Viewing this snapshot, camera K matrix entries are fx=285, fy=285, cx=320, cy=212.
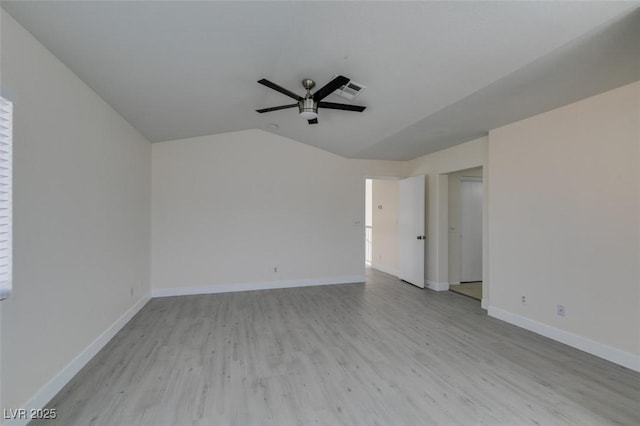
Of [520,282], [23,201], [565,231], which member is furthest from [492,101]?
[23,201]

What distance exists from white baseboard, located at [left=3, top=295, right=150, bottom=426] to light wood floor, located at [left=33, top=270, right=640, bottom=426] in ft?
0.24

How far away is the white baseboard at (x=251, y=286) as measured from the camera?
4.80 m

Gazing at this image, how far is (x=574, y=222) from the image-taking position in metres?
2.94

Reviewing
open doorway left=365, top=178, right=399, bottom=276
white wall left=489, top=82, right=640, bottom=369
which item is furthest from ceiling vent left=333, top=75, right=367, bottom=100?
open doorway left=365, top=178, right=399, bottom=276

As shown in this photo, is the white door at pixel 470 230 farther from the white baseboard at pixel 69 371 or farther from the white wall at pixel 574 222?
the white baseboard at pixel 69 371

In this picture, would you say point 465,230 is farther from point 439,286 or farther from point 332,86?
point 332,86

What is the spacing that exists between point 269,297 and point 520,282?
3.56 metres

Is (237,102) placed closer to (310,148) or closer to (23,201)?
(310,148)

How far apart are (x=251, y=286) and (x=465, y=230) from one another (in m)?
4.27

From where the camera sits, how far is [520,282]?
11.4ft

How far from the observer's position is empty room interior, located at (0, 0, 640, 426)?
186cm

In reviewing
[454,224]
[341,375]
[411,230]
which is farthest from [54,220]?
Answer: [454,224]

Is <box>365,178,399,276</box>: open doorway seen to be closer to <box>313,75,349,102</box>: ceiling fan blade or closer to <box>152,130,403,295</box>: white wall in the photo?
<box>152,130,403,295</box>: white wall

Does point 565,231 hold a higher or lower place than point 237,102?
lower
